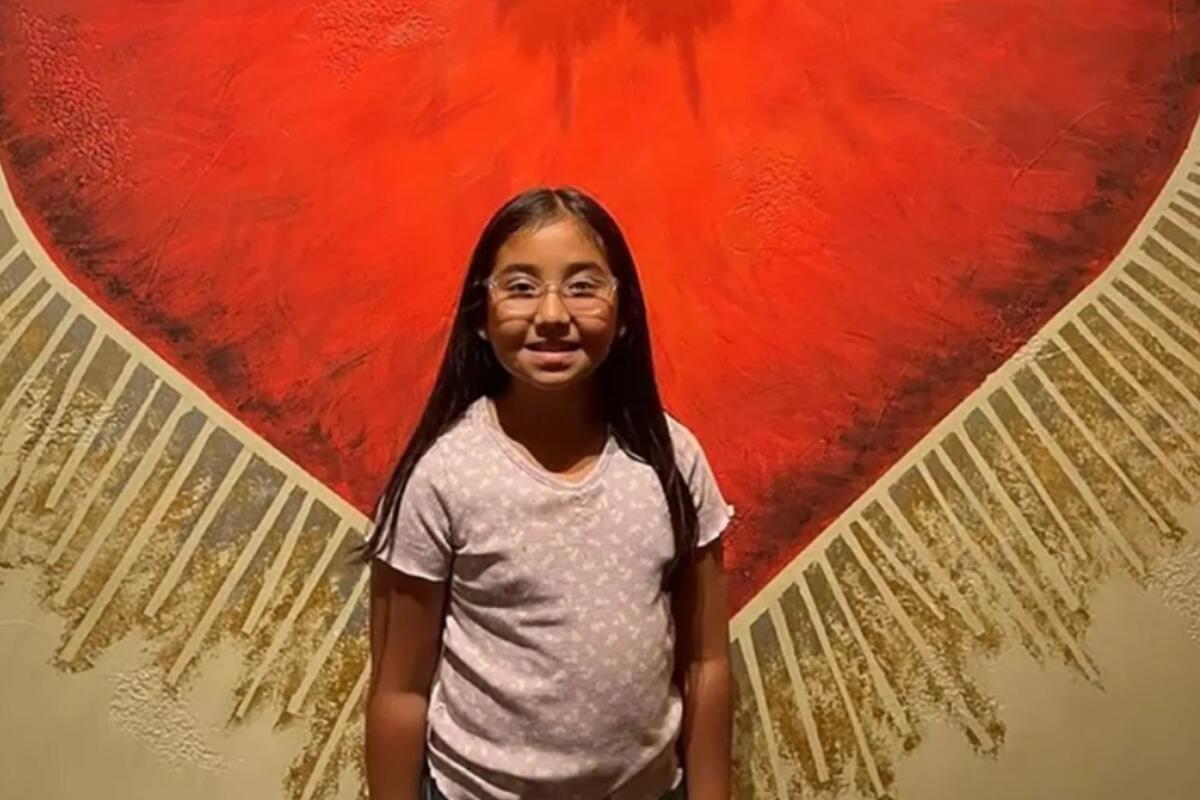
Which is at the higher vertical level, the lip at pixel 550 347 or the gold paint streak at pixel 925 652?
the lip at pixel 550 347

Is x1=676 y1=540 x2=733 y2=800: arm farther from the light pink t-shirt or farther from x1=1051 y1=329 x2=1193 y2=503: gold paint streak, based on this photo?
x1=1051 y1=329 x2=1193 y2=503: gold paint streak

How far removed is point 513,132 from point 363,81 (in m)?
0.13

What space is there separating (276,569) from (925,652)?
0.55 m

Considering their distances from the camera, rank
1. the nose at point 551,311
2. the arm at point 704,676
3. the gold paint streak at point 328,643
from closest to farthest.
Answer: the nose at point 551,311 → the arm at point 704,676 → the gold paint streak at point 328,643

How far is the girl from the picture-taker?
101cm

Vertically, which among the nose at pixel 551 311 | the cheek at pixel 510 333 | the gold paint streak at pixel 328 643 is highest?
the nose at pixel 551 311

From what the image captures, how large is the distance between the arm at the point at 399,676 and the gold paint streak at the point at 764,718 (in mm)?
295

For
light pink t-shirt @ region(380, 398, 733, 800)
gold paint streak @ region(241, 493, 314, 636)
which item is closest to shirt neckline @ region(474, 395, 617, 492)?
light pink t-shirt @ region(380, 398, 733, 800)

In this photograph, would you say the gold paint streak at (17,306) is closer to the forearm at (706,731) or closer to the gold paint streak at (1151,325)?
the forearm at (706,731)

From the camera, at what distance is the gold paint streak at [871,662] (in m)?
1.22

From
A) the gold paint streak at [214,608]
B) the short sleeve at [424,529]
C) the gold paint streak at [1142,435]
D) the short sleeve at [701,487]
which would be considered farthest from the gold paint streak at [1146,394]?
the gold paint streak at [214,608]

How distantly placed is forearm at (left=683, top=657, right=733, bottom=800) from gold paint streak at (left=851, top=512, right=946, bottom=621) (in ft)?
0.64

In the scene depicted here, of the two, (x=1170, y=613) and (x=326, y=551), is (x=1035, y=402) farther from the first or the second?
(x=326, y=551)

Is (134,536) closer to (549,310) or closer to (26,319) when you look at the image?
(26,319)
